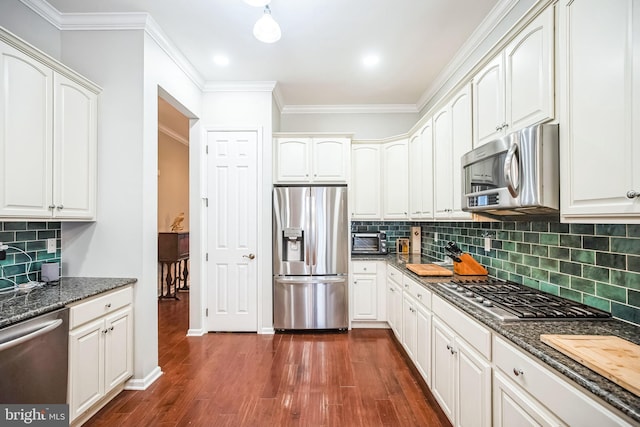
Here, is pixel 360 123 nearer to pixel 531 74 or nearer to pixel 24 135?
pixel 531 74

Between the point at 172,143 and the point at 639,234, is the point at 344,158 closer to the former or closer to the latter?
the point at 639,234

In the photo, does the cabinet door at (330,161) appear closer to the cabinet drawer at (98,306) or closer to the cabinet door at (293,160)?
the cabinet door at (293,160)

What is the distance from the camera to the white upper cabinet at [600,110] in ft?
3.31

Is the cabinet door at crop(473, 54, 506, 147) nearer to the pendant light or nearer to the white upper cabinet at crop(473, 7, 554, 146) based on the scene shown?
the white upper cabinet at crop(473, 7, 554, 146)

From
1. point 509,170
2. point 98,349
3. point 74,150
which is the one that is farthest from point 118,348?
point 509,170

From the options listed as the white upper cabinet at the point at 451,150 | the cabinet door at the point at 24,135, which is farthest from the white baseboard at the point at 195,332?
the white upper cabinet at the point at 451,150

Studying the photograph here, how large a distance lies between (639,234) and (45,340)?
2.95 m

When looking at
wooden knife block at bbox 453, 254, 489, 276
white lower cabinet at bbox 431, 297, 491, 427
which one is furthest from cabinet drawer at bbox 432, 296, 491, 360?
wooden knife block at bbox 453, 254, 489, 276

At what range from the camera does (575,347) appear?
3.43ft

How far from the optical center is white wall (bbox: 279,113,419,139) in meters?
4.24

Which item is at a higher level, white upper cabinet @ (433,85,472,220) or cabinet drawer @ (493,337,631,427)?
white upper cabinet @ (433,85,472,220)

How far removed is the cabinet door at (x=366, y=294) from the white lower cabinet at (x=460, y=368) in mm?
1507

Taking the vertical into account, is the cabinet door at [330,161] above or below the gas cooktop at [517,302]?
above

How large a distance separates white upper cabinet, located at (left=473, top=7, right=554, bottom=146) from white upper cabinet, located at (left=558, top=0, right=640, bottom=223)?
86 mm
